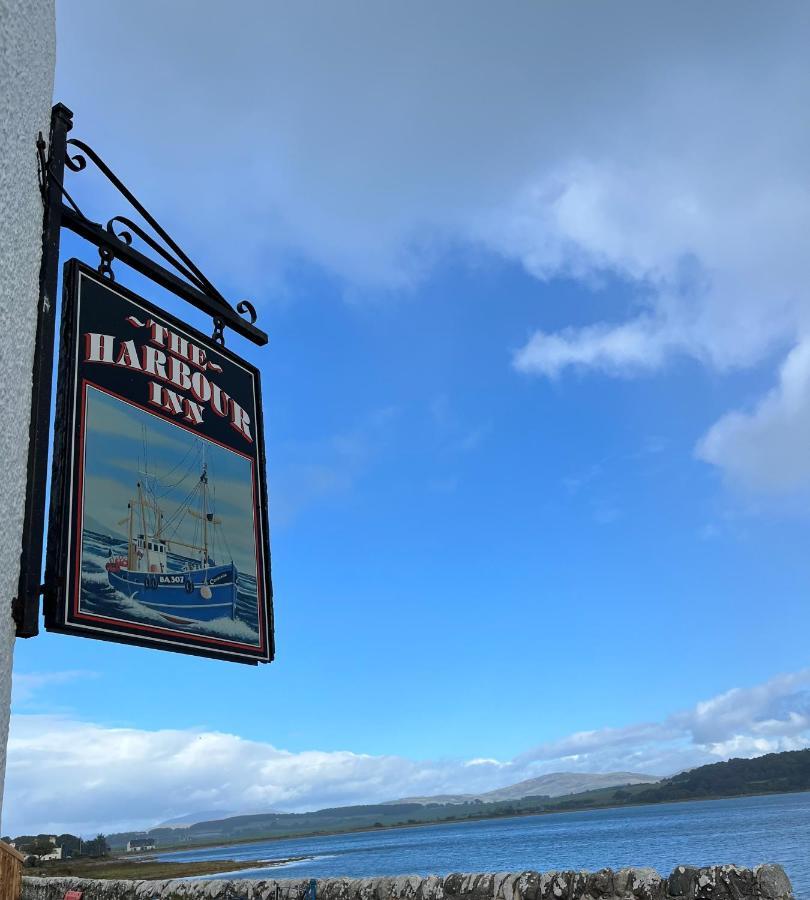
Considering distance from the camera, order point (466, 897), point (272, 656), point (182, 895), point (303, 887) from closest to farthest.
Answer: point (272, 656) → point (466, 897) → point (303, 887) → point (182, 895)

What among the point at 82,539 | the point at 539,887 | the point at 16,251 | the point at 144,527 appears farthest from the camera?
the point at 539,887

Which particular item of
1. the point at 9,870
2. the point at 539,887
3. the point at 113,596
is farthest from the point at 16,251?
the point at 9,870

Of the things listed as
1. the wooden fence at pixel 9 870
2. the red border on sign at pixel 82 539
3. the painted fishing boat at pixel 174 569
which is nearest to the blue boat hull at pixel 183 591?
the painted fishing boat at pixel 174 569

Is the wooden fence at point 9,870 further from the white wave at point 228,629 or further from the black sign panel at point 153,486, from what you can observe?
the black sign panel at point 153,486

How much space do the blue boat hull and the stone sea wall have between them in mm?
4509

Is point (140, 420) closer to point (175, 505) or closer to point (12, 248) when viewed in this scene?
point (175, 505)

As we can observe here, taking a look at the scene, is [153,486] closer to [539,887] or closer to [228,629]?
[228,629]

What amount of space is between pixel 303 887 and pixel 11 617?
737 centimetres

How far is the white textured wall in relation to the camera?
2893 mm

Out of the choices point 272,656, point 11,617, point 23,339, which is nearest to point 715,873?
point 272,656

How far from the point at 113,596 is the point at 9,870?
33.9ft

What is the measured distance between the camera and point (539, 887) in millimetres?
7102

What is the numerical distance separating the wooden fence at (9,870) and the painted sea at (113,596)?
8645 mm

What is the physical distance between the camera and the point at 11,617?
2900mm
